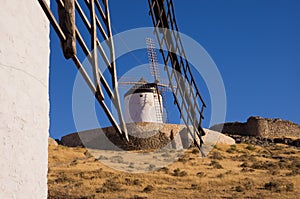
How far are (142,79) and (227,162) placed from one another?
1165 cm

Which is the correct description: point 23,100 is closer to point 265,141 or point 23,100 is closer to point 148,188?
point 148,188

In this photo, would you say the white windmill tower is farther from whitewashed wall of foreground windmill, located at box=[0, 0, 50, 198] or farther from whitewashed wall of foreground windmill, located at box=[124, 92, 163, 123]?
whitewashed wall of foreground windmill, located at box=[0, 0, 50, 198]

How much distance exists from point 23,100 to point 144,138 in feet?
64.0

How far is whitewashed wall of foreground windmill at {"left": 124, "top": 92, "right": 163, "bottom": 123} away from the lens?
83.0 ft

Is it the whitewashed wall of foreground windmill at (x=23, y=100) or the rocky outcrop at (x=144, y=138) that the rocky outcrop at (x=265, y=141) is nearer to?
the rocky outcrop at (x=144, y=138)

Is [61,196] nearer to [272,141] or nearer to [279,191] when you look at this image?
[279,191]

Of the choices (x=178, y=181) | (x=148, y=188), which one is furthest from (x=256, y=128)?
(x=148, y=188)

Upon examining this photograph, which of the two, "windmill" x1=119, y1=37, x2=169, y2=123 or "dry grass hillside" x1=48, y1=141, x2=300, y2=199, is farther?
"windmill" x1=119, y1=37, x2=169, y2=123

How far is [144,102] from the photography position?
25.8 metres

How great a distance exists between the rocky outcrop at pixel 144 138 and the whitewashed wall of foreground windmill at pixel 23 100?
1861 cm

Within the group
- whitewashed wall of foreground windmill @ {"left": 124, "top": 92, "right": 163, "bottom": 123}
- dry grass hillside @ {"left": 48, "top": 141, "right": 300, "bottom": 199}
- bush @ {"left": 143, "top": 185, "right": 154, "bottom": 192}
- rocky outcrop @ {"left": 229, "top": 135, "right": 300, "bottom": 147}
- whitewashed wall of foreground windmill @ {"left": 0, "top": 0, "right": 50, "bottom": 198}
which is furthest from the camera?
rocky outcrop @ {"left": 229, "top": 135, "right": 300, "bottom": 147}

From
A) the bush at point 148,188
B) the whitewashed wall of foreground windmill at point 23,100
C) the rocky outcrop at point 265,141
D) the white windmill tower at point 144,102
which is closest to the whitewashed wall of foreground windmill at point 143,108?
the white windmill tower at point 144,102

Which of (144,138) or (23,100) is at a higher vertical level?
(144,138)

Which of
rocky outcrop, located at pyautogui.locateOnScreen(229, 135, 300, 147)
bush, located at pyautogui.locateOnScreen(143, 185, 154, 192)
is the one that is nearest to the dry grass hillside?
bush, located at pyautogui.locateOnScreen(143, 185, 154, 192)
